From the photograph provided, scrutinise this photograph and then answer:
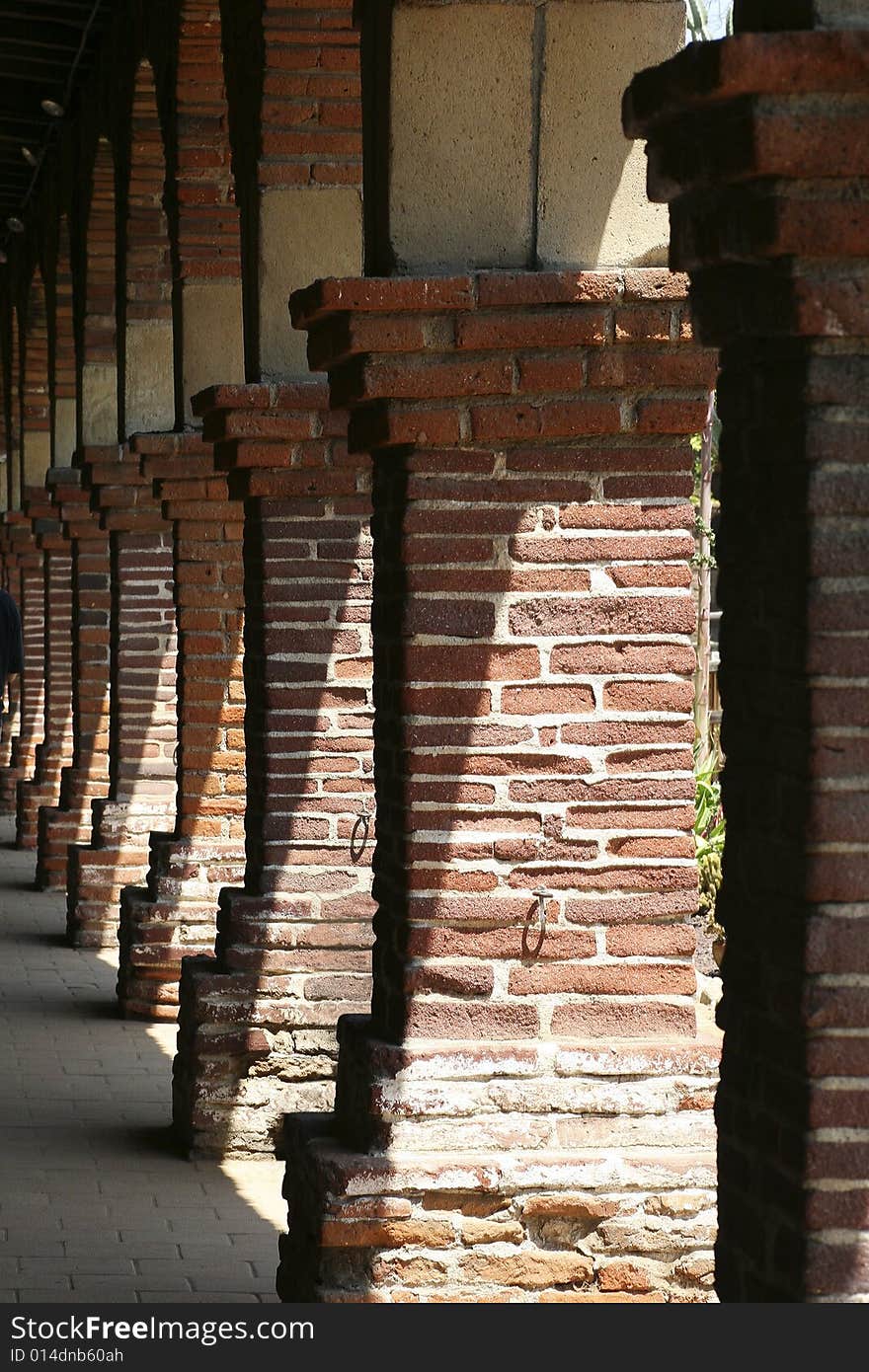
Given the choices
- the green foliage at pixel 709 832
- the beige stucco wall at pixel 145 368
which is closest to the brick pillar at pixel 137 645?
the beige stucco wall at pixel 145 368

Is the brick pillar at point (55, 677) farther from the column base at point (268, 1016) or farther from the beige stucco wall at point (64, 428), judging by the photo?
the column base at point (268, 1016)

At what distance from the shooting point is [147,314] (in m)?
11.8

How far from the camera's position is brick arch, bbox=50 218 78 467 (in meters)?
15.9

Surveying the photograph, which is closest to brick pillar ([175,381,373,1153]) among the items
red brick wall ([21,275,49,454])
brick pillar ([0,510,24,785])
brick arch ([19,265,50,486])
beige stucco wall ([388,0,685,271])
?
beige stucco wall ([388,0,685,271])

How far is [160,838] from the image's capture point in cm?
983

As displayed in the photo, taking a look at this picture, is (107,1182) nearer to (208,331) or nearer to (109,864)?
(208,331)

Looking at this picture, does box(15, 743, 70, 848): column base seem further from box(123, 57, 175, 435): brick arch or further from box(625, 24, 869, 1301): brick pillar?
box(625, 24, 869, 1301): brick pillar

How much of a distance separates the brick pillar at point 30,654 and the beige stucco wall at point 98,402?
4.81 m

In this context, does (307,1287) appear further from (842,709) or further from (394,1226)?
(842,709)

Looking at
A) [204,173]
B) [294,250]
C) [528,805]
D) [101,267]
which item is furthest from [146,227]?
[528,805]

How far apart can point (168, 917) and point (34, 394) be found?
32.1 ft

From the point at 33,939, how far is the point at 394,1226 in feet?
27.2

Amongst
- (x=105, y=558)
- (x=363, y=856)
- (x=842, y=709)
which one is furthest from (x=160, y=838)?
(x=842, y=709)

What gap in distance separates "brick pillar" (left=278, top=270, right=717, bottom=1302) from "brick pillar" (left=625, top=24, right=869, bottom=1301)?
168 cm
